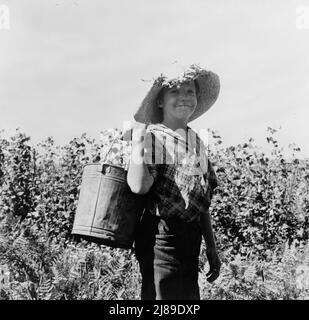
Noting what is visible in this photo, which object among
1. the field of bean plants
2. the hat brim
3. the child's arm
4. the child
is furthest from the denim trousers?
the field of bean plants

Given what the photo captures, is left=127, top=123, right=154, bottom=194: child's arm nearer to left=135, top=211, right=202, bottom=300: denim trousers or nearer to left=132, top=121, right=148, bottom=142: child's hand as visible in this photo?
left=132, top=121, right=148, bottom=142: child's hand

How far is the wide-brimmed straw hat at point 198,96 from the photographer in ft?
8.04

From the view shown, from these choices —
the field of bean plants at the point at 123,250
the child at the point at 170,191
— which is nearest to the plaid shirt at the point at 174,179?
the child at the point at 170,191

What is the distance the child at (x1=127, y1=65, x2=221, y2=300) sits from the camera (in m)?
2.28

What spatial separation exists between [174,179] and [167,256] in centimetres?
34

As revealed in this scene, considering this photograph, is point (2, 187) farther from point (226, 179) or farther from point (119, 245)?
point (119, 245)

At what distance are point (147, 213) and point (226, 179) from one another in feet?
11.9

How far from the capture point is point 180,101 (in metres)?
2.47

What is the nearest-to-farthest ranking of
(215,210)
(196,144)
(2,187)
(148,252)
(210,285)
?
(148,252)
(196,144)
(210,285)
(215,210)
(2,187)

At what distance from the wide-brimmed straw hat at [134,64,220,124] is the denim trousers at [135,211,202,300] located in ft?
1.61

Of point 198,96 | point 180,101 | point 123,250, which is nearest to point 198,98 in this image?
point 198,96

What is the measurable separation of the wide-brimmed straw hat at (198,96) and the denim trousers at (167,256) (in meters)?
0.49
